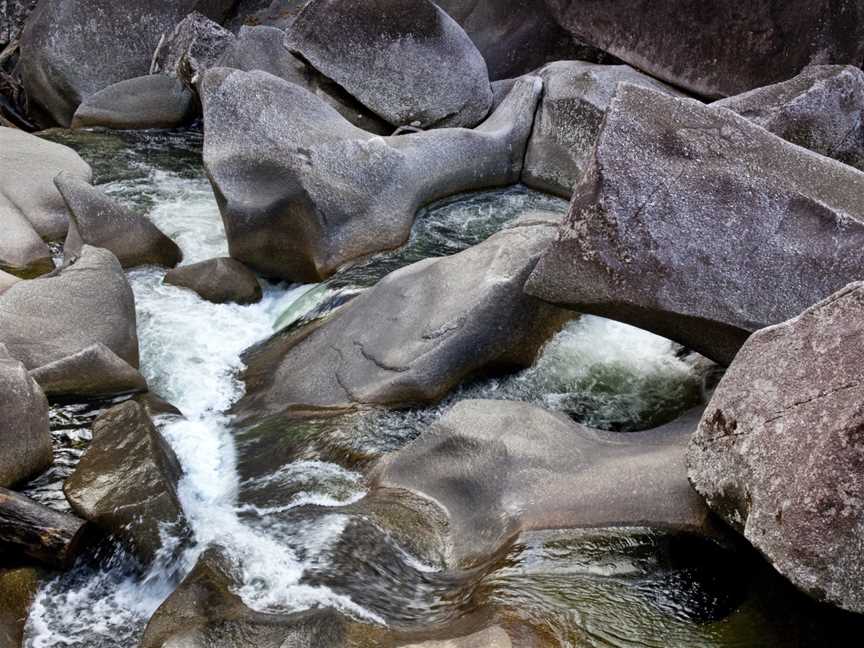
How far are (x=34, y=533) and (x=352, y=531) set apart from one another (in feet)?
4.22

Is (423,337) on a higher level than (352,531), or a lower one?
higher

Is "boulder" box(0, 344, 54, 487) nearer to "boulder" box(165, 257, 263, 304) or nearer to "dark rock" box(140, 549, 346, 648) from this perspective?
"dark rock" box(140, 549, 346, 648)

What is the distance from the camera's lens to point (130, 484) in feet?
13.8

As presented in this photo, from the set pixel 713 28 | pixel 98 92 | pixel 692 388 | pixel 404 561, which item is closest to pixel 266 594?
pixel 404 561

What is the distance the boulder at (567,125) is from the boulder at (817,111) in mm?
1817

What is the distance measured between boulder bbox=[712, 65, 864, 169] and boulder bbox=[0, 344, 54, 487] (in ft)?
14.8

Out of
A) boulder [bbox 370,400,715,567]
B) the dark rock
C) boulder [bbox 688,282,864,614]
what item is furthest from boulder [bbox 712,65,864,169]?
the dark rock

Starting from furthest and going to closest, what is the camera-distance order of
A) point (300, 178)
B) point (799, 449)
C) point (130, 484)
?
point (300, 178), point (130, 484), point (799, 449)

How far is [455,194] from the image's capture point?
812cm

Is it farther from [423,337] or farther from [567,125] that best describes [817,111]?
[423,337]

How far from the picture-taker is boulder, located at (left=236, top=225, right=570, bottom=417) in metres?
5.11

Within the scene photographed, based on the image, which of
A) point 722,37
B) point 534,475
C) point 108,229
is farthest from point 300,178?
point 722,37

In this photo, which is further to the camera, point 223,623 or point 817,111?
point 817,111

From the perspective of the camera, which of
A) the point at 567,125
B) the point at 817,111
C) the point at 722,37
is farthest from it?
the point at 722,37
